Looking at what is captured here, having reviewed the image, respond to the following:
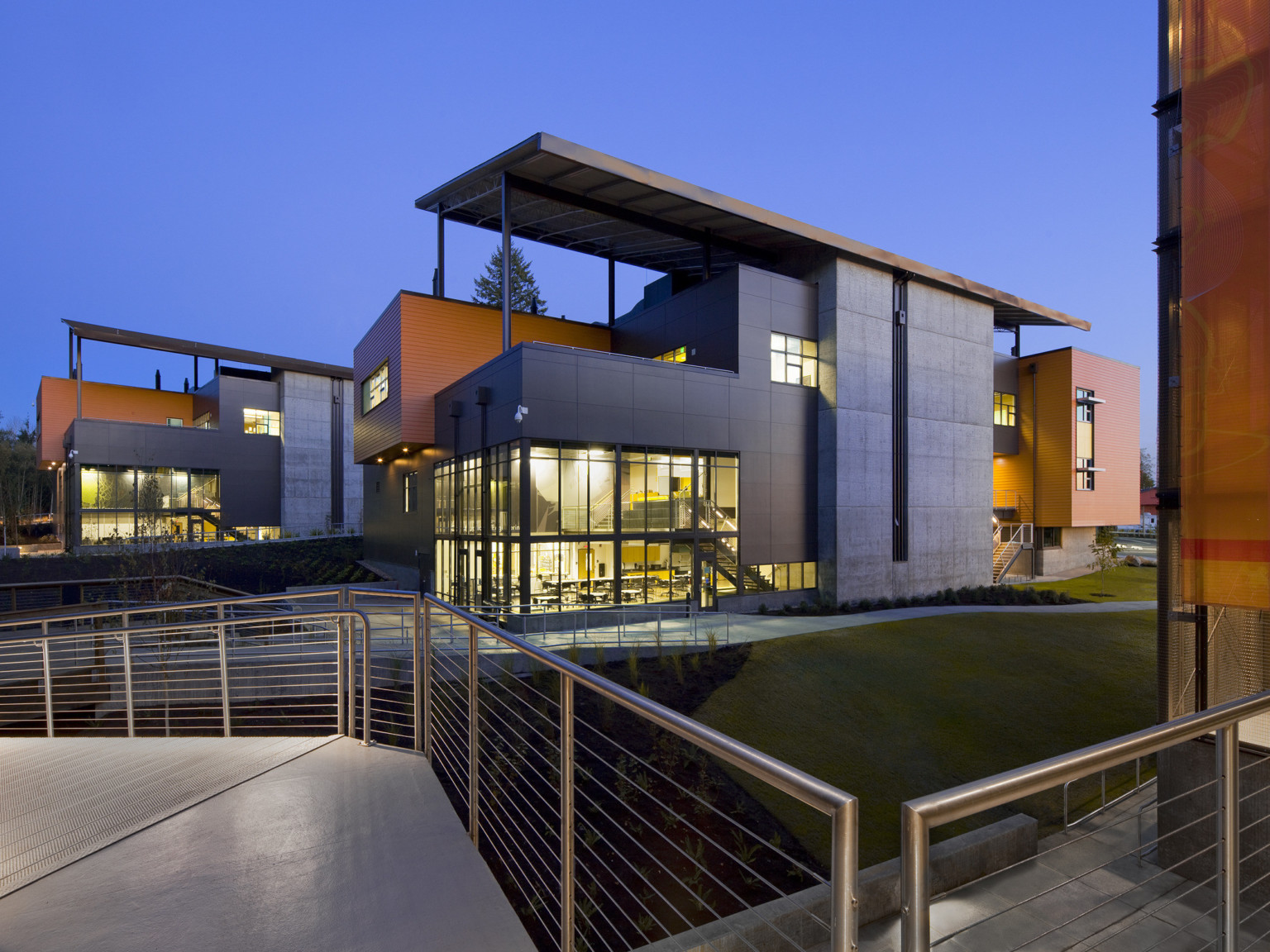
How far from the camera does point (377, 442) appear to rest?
87.6 feet

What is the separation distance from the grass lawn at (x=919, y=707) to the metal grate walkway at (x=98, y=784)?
24.2ft

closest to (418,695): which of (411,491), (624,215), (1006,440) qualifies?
(624,215)

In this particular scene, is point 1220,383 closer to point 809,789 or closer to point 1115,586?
point 809,789

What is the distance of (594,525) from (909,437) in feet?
42.7

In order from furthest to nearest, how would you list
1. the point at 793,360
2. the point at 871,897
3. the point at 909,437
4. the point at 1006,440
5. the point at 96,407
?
1. the point at 96,407
2. the point at 1006,440
3. the point at 909,437
4. the point at 793,360
5. the point at 871,897

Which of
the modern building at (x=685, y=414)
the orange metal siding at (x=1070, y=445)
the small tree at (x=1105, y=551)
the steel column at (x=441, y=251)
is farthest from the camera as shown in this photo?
the orange metal siding at (x=1070, y=445)

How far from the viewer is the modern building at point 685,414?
1833 cm

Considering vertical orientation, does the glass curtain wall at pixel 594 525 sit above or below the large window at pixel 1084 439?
below

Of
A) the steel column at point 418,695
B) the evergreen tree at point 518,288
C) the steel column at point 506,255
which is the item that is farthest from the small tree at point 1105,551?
the evergreen tree at point 518,288

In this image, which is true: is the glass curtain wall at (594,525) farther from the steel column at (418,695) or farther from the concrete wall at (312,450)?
the concrete wall at (312,450)

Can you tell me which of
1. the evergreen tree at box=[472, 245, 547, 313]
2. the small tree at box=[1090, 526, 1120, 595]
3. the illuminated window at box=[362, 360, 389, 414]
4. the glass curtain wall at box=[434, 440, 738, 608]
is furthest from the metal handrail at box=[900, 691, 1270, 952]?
the evergreen tree at box=[472, 245, 547, 313]

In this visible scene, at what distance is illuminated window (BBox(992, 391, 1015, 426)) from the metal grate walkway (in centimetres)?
3469

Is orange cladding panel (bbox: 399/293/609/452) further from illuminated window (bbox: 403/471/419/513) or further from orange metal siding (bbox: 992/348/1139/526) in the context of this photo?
orange metal siding (bbox: 992/348/1139/526)

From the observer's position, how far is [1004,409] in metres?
33.3
